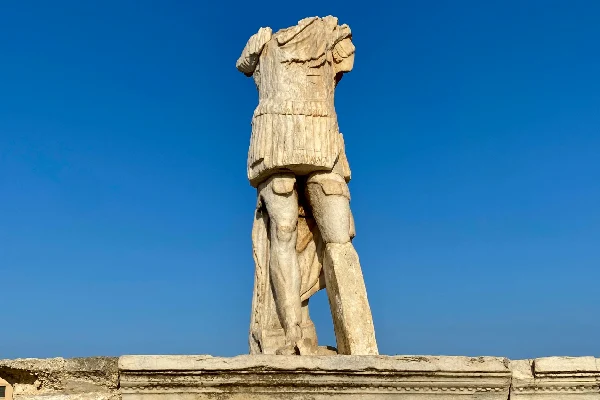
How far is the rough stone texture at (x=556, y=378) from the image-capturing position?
569 centimetres

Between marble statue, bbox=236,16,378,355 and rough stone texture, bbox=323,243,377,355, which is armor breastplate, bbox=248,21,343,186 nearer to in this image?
marble statue, bbox=236,16,378,355

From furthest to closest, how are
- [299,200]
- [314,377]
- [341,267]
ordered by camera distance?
[299,200] → [341,267] → [314,377]

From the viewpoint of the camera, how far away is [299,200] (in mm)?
7559

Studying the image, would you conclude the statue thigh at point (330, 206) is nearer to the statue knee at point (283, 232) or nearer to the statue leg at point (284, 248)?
the statue leg at point (284, 248)

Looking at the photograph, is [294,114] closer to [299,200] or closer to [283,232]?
[299,200]

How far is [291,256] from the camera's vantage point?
23.4 feet

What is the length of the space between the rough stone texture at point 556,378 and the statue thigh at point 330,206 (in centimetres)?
208

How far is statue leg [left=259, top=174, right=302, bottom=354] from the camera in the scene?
699 centimetres

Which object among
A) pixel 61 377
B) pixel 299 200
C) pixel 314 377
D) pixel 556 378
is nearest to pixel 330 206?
pixel 299 200

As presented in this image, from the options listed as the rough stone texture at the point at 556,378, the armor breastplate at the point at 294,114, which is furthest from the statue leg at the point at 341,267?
the rough stone texture at the point at 556,378

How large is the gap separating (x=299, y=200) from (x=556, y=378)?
2.90 metres

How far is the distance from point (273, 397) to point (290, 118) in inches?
106

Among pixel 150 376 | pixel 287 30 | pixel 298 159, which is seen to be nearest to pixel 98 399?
pixel 150 376

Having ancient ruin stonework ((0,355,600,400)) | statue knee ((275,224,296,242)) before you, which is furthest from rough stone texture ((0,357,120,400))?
statue knee ((275,224,296,242))
